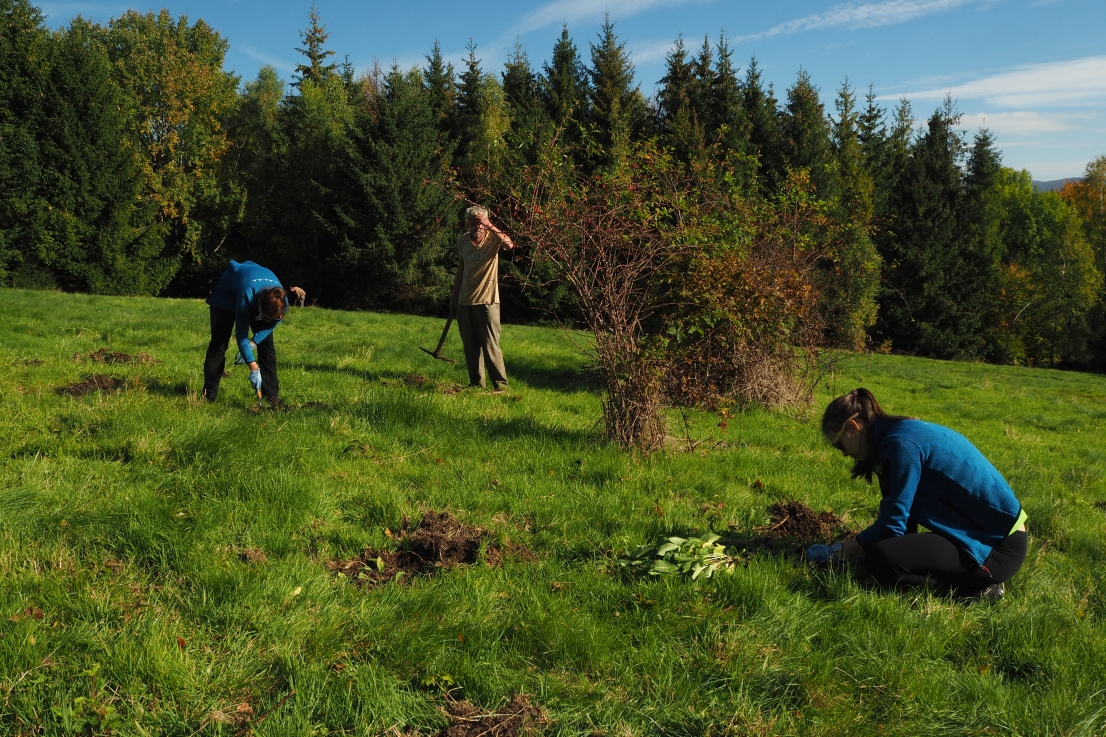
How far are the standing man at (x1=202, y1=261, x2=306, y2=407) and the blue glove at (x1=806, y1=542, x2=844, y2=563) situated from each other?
15.6 feet

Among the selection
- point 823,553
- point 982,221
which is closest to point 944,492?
point 823,553

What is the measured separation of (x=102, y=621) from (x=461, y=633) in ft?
4.94

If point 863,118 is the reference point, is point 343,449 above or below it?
below

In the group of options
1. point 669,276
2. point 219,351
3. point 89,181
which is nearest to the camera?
point 219,351

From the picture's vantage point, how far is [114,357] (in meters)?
9.27

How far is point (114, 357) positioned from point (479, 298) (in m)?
4.60

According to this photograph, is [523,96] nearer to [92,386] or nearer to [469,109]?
[469,109]

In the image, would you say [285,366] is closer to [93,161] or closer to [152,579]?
[152,579]

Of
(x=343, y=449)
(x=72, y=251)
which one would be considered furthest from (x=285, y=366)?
(x=72, y=251)

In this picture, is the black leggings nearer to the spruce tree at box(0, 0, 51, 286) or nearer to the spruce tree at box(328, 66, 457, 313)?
the spruce tree at box(328, 66, 457, 313)

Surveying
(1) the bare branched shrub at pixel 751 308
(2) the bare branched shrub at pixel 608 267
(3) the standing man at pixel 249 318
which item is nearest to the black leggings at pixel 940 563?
(2) the bare branched shrub at pixel 608 267

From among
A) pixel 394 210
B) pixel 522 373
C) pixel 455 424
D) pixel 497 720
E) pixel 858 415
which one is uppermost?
pixel 394 210

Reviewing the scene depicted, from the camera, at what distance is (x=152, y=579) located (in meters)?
3.65

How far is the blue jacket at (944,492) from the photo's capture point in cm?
392
